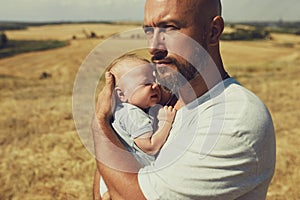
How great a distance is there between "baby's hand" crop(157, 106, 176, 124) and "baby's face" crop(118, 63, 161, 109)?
0.39 feet

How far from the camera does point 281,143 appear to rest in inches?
319

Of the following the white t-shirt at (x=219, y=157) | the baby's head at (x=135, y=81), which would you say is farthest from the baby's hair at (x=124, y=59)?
the white t-shirt at (x=219, y=157)

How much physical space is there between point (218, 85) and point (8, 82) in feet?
50.7

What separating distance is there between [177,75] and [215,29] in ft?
0.79

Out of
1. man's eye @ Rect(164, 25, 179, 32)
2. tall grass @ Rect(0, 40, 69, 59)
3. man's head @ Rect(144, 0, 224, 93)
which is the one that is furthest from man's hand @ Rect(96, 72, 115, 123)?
tall grass @ Rect(0, 40, 69, 59)

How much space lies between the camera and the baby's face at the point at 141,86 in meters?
1.95

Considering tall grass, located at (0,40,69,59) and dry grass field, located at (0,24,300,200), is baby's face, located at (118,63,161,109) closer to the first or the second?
dry grass field, located at (0,24,300,200)

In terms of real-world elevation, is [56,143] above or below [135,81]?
below

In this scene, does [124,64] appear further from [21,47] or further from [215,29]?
[21,47]

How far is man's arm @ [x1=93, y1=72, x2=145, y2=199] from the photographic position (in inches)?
64.1

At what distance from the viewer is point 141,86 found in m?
2.01

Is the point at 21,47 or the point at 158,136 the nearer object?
the point at 158,136

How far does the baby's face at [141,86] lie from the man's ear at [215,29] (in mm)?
357

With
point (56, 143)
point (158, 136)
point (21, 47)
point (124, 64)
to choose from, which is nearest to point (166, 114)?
point (158, 136)
